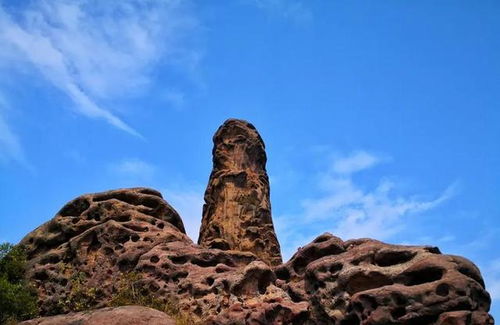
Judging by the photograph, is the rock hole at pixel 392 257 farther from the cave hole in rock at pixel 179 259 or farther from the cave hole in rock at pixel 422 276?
the cave hole in rock at pixel 179 259

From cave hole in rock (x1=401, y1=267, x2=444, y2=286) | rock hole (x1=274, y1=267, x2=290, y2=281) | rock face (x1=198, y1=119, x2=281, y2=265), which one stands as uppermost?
rock face (x1=198, y1=119, x2=281, y2=265)

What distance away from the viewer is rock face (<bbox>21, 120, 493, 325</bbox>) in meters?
11.3

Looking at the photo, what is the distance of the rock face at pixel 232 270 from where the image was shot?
11273mm

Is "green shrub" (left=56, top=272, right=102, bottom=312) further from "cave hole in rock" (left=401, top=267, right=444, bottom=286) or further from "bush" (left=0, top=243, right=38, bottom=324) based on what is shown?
"cave hole in rock" (left=401, top=267, right=444, bottom=286)

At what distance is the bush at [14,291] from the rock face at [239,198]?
6.05 m

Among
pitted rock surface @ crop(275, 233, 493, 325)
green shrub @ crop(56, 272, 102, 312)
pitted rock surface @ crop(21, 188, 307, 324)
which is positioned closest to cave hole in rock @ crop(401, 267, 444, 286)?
pitted rock surface @ crop(275, 233, 493, 325)

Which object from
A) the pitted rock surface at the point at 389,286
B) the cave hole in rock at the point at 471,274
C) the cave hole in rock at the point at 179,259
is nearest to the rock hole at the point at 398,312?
the pitted rock surface at the point at 389,286

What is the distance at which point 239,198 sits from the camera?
22.0m

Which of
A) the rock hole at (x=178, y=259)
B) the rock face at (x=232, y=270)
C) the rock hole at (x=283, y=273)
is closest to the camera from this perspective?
the rock face at (x=232, y=270)

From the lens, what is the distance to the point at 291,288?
14.3m

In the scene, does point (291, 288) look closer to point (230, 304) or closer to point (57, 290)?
point (230, 304)

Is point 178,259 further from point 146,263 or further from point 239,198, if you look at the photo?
point 239,198

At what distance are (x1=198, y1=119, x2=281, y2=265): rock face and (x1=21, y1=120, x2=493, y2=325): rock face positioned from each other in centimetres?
5

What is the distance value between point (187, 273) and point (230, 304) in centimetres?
184
